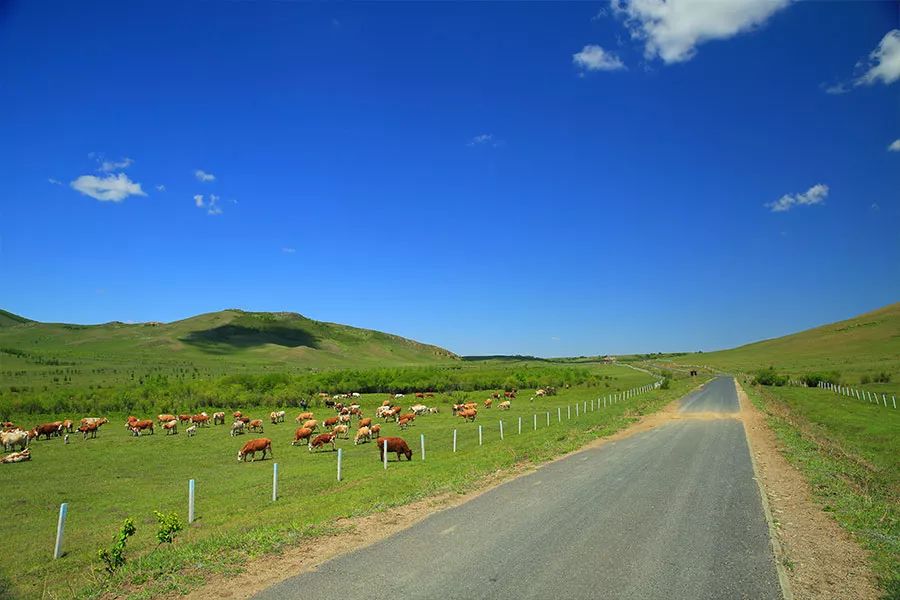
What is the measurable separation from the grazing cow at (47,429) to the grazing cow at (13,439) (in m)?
4.89

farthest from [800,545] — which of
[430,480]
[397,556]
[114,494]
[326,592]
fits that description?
[114,494]

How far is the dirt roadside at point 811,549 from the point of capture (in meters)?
8.33

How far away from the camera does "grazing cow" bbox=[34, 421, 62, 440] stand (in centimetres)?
3959

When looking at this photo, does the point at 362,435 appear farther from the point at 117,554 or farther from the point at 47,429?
the point at 117,554

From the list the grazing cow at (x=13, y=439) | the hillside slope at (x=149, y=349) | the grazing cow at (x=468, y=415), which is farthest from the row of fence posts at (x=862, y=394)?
the hillside slope at (x=149, y=349)

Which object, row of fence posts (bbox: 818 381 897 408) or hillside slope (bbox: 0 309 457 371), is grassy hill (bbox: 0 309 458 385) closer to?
hillside slope (bbox: 0 309 457 371)

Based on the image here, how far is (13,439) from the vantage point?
34219 mm

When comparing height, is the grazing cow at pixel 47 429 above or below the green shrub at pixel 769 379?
below

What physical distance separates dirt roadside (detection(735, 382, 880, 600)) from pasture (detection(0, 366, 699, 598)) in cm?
824

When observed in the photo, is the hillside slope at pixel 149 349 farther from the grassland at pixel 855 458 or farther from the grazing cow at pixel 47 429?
the grassland at pixel 855 458

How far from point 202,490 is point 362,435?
14875 mm

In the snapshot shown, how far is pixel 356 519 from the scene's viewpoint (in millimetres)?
12891

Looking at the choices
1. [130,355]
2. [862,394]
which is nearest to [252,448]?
[862,394]

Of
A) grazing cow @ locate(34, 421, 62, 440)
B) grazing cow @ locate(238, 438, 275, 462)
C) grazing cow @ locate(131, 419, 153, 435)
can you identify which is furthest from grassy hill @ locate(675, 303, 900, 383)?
grazing cow @ locate(34, 421, 62, 440)
